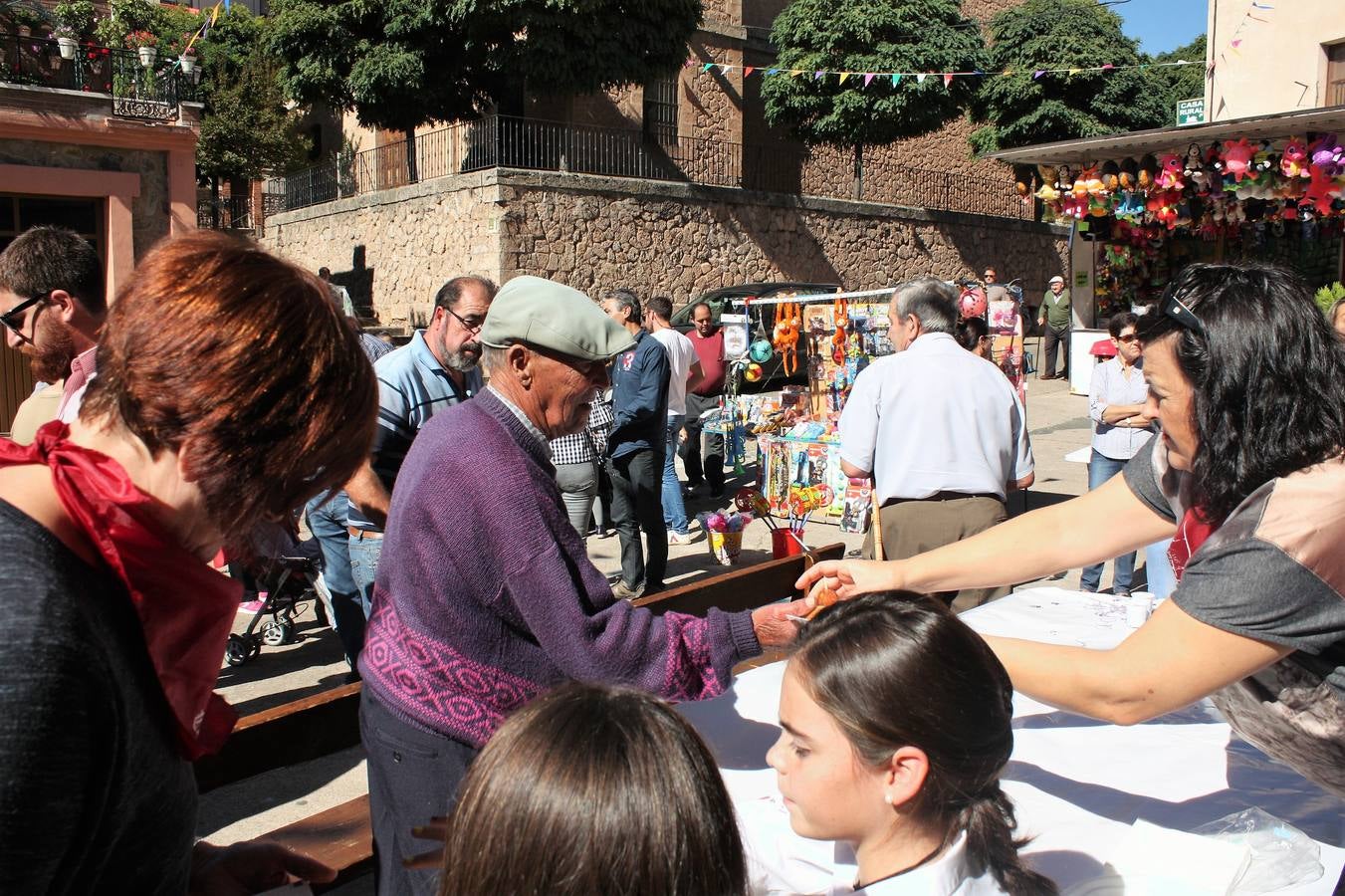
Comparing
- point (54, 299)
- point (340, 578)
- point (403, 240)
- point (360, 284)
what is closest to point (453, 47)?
point (403, 240)

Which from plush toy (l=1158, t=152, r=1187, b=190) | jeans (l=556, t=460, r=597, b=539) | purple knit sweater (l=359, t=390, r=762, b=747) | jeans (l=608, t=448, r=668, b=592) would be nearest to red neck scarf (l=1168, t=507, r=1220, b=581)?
purple knit sweater (l=359, t=390, r=762, b=747)

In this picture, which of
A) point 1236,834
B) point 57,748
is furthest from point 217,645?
point 1236,834

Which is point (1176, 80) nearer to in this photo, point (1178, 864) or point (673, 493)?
point (673, 493)

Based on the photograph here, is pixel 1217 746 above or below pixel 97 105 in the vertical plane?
below

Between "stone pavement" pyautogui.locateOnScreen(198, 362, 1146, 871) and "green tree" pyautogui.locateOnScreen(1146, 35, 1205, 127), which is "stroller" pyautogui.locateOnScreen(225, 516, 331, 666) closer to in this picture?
"stone pavement" pyautogui.locateOnScreen(198, 362, 1146, 871)

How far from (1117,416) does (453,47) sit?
61.1 ft

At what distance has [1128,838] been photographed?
192 centimetres

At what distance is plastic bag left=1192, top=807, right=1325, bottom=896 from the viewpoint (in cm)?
180

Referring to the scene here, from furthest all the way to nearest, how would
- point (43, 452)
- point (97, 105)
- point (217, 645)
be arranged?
point (97, 105) → point (217, 645) → point (43, 452)

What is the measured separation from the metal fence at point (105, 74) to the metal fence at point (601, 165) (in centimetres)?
593

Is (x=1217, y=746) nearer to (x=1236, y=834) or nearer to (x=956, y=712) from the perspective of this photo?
(x=1236, y=834)

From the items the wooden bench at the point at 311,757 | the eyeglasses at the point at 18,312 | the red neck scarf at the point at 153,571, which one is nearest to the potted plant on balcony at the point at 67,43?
the eyeglasses at the point at 18,312

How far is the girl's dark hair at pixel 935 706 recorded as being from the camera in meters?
1.66

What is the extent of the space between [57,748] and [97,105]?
1605 centimetres
